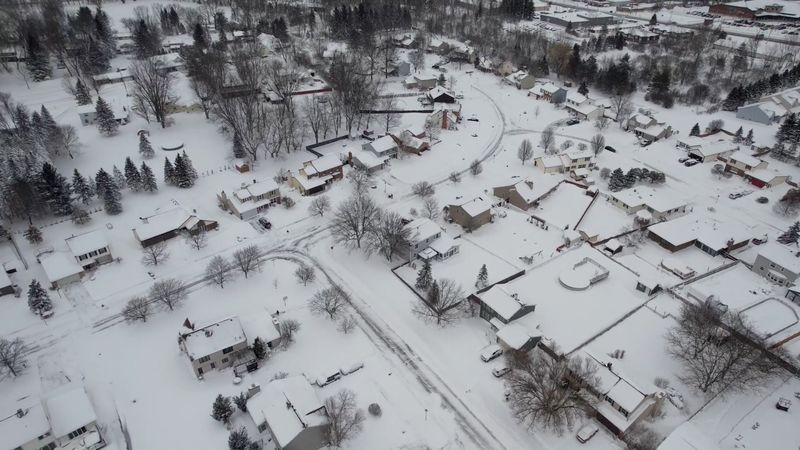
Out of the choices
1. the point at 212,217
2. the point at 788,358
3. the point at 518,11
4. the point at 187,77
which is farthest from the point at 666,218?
the point at 518,11

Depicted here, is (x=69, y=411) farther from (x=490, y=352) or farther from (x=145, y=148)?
(x=145, y=148)

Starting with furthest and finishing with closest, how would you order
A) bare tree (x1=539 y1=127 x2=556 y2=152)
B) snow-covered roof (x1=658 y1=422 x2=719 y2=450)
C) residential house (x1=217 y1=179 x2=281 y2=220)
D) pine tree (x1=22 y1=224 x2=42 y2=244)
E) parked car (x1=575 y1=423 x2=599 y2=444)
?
bare tree (x1=539 y1=127 x2=556 y2=152)
residential house (x1=217 y1=179 x2=281 y2=220)
pine tree (x1=22 y1=224 x2=42 y2=244)
parked car (x1=575 y1=423 x2=599 y2=444)
snow-covered roof (x1=658 y1=422 x2=719 y2=450)

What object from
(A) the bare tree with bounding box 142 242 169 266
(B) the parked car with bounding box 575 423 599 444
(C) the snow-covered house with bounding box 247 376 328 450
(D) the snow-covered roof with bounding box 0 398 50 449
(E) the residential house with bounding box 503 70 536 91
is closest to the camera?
(C) the snow-covered house with bounding box 247 376 328 450

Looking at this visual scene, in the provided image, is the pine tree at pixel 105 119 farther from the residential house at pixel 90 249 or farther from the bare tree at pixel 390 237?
the bare tree at pixel 390 237

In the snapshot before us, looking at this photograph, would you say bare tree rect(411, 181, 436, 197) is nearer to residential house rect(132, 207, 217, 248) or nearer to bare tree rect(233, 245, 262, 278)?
bare tree rect(233, 245, 262, 278)

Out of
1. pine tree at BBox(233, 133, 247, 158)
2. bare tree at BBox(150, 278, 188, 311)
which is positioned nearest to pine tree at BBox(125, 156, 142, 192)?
pine tree at BBox(233, 133, 247, 158)

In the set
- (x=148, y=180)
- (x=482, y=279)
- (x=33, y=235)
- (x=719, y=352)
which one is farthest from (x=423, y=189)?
(x=33, y=235)

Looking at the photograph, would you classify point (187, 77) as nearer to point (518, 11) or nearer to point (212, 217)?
point (212, 217)
